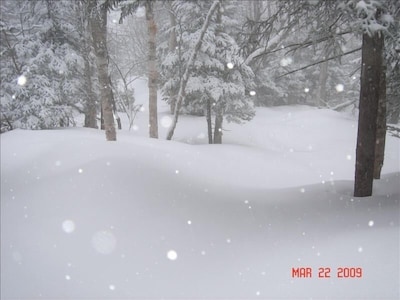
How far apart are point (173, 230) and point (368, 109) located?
4.11 m

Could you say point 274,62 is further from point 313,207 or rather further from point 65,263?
point 65,263

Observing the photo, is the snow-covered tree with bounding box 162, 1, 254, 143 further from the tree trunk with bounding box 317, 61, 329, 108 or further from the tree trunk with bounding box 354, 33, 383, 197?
the tree trunk with bounding box 317, 61, 329, 108

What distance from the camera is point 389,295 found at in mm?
3467

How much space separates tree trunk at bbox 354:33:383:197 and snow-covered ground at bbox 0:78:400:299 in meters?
0.45

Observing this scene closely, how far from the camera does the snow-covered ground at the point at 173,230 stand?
4316mm

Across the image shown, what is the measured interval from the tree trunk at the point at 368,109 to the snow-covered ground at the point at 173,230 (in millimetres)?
451

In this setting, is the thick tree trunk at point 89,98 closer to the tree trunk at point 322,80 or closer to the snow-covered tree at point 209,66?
the snow-covered tree at point 209,66

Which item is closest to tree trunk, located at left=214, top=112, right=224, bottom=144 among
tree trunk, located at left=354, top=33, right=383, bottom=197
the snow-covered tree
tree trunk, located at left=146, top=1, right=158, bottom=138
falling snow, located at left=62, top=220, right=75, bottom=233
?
the snow-covered tree

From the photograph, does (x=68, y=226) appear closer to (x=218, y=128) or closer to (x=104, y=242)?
(x=104, y=242)

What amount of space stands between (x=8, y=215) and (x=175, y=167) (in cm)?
344
